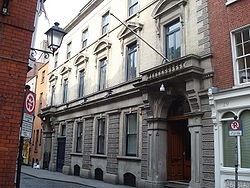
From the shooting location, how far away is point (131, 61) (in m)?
17.0

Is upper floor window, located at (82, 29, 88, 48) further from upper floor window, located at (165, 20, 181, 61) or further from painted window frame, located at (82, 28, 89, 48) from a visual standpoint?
upper floor window, located at (165, 20, 181, 61)

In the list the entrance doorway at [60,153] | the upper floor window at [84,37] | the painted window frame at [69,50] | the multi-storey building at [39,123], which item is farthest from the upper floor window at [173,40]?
the multi-storey building at [39,123]

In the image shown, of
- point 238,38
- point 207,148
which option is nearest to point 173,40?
point 238,38

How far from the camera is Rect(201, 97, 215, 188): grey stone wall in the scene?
10500 millimetres

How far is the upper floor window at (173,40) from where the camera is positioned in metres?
13.6

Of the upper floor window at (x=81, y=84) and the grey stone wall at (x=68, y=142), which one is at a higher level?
the upper floor window at (x=81, y=84)

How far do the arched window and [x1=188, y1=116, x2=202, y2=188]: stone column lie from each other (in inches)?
178

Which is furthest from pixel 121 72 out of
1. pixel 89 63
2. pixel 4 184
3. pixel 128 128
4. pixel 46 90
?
pixel 46 90

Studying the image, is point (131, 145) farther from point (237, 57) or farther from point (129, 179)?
point (237, 57)

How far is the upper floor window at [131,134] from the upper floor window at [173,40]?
414 cm

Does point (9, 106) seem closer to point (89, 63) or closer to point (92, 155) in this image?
point (92, 155)

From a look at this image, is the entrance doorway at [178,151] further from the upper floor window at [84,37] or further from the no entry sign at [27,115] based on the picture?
the upper floor window at [84,37]

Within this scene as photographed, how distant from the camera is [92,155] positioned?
1886cm

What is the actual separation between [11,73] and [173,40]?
943 centimetres
